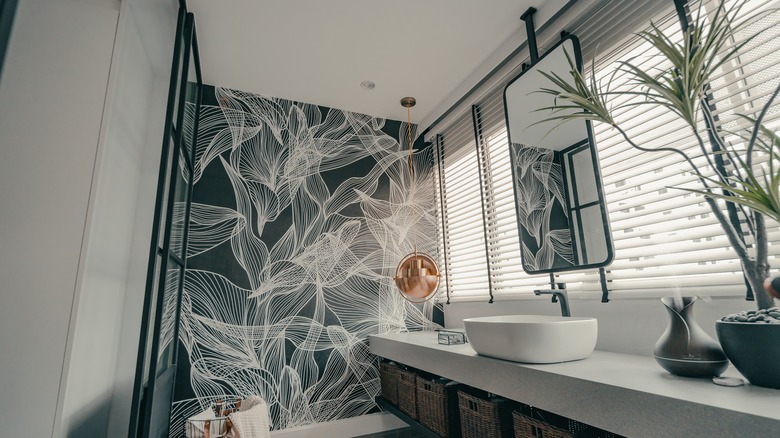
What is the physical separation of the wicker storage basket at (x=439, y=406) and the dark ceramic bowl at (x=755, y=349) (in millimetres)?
1292

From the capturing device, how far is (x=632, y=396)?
1.02 meters

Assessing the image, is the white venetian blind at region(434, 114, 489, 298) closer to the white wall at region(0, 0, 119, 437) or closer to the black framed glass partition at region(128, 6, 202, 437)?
the black framed glass partition at region(128, 6, 202, 437)

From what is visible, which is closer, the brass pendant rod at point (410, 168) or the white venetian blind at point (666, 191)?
the white venetian blind at point (666, 191)

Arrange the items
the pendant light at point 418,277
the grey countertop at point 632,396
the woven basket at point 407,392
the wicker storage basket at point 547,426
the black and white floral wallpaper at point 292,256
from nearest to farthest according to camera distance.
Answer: the grey countertop at point 632,396 < the wicker storage basket at point 547,426 < the woven basket at point 407,392 < the black and white floral wallpaper at point 292,256 < the pendant light at point 418,277

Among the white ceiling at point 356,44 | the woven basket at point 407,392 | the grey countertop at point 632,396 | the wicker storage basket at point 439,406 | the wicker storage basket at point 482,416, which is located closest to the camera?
the grey countertop at point 632,396

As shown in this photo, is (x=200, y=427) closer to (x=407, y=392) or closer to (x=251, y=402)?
(x=251, y=402)

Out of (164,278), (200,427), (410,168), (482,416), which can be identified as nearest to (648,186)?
(482,416)

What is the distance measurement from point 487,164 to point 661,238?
1311 millimetres

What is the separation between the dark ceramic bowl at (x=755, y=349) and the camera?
0.92 metres

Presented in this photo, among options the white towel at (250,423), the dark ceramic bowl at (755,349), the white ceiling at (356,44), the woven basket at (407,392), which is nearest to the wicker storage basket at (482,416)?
the woven basket at (407,392)

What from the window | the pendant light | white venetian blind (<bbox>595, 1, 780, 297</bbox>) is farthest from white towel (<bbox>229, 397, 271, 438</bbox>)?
white venetian blind (<bbox>595, 1, 780, 297</bbox>)

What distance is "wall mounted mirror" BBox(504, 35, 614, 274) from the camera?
6.02 feet

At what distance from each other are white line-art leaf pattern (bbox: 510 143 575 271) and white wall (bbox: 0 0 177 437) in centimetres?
200

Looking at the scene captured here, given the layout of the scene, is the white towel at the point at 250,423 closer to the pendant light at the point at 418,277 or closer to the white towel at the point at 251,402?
the white towel at the point at 251,402
